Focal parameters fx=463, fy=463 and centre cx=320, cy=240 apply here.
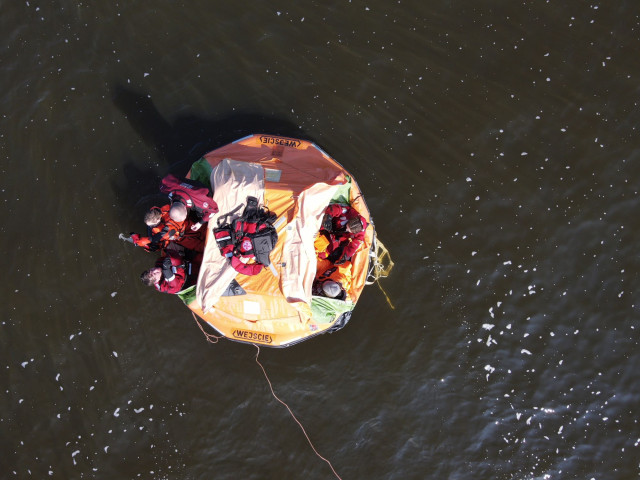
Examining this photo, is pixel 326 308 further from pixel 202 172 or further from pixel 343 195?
pixel 202 172

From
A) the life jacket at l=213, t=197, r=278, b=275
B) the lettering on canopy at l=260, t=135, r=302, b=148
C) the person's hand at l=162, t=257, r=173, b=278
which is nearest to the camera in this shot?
the life jacket at l=213, t=197, r=278, b=275

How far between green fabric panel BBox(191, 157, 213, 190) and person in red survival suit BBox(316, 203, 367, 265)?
1.47 metres

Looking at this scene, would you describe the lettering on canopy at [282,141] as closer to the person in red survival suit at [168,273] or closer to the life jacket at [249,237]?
the life jacket at [249,237]

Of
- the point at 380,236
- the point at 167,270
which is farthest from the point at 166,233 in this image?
the point at 380,236

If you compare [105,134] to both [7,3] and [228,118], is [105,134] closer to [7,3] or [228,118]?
[228,118]

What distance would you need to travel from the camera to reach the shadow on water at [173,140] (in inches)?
244

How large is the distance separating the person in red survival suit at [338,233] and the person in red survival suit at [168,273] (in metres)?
1.60

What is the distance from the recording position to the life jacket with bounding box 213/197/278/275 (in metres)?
4.95

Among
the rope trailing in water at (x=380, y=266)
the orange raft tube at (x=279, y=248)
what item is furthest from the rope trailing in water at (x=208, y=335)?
the rope trailing in water at (x=380, y=266)

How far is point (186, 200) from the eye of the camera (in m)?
4.90

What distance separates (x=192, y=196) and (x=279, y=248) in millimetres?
1079

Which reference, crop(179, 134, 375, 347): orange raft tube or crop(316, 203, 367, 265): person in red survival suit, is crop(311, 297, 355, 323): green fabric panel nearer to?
crop(179, 134, 375, 347): orange raft tube

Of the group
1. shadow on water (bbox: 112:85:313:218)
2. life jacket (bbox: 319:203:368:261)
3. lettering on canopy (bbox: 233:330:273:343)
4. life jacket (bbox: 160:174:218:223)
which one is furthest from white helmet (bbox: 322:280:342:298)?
shadow on water (bbox: 112:85:313:218)

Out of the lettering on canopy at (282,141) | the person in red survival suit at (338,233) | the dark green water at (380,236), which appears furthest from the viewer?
the dark green water at (380,236)
